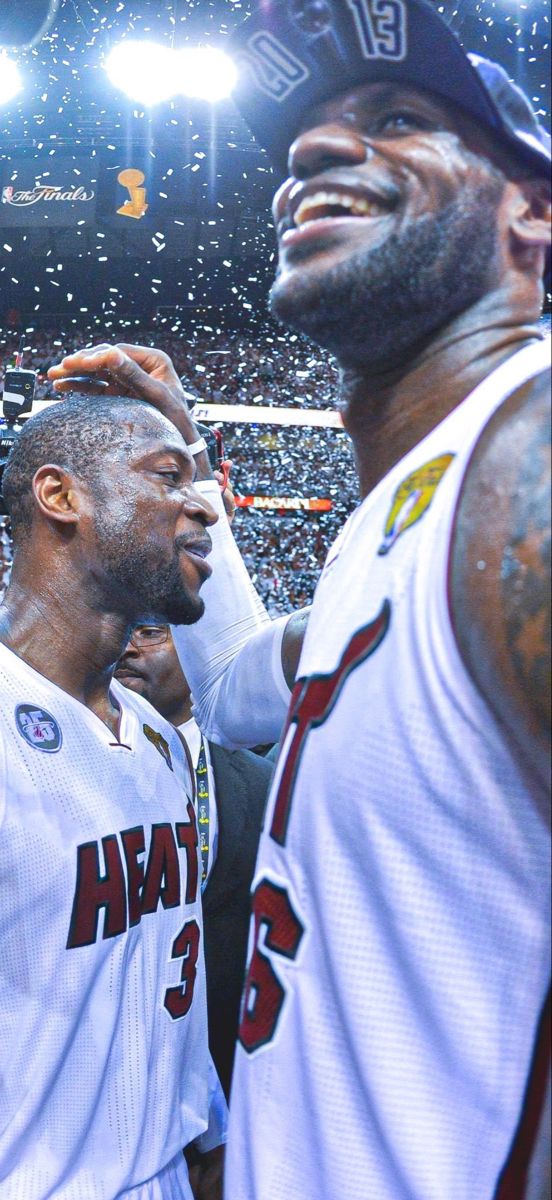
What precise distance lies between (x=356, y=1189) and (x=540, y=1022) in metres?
0.20

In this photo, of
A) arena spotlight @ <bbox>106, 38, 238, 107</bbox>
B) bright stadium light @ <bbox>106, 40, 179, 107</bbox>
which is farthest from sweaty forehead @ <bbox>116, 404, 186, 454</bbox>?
bright stadium light @ <bbox>106, 40, 179, 107</bbox>

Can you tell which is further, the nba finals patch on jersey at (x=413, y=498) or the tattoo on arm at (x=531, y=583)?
the nba finals patch on jersey at (x=413, y=498)

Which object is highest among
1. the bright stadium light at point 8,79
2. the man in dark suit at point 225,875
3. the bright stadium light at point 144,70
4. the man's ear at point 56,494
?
the bright stadium light at point 8,79

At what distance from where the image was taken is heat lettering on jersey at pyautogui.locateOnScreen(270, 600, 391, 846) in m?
0.71

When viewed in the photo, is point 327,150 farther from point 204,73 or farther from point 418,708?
point 204,73

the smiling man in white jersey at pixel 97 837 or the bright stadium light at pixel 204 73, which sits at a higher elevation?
the bright stadium light at pixel 204 73

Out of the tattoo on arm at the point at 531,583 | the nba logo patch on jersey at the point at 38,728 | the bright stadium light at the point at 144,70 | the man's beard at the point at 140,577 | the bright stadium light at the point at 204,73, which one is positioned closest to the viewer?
the tattoo on arm at the point at 531,583

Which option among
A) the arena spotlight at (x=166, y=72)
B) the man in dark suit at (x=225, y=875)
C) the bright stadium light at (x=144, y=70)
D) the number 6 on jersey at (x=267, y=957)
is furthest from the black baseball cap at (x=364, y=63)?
the bright stadium light at (x=144, y=70)

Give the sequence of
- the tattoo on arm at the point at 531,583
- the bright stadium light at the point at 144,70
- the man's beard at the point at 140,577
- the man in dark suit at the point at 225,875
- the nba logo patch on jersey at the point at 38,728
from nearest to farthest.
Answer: the tattoo on arm at the point at 531,583, the nba logo patch on jersey at the point at 38,728, the man's beard at the point at 140,577, the man in dark suit at the point at 225,875, the bright stadium light at the point at 144,70

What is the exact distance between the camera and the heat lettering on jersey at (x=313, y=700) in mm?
712

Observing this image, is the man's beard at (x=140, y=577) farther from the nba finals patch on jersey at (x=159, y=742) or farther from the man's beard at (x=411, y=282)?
the man's beard at (x=411, y=282)

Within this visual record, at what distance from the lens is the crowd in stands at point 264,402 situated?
36.5ft

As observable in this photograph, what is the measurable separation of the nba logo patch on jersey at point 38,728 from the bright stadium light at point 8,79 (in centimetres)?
769

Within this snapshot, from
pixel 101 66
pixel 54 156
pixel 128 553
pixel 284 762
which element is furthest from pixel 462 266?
pixel 54 156
